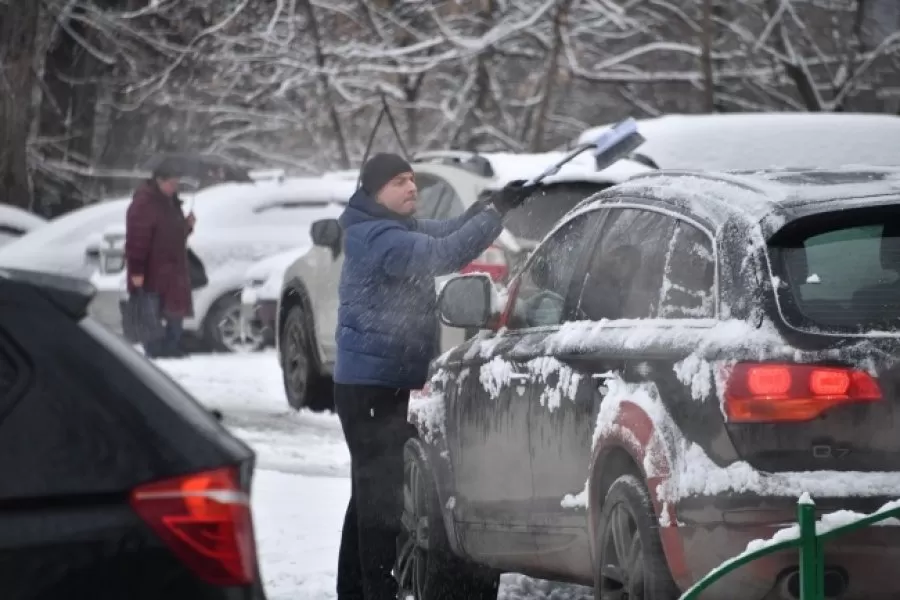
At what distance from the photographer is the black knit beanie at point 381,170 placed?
6.53 m

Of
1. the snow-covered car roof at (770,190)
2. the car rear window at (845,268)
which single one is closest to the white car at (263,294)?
the snow-covered car roof at (770,190)

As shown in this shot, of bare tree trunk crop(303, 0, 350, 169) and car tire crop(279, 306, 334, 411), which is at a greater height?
bare tree trunk crop(303, 0, 350, 169)

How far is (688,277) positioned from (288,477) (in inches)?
211

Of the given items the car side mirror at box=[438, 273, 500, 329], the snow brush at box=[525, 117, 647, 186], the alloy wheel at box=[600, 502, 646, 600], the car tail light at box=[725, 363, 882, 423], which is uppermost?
the snow brush at box=[525, 117, 647, 186]

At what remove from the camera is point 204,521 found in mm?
3473

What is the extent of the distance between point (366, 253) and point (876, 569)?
8.24 feet

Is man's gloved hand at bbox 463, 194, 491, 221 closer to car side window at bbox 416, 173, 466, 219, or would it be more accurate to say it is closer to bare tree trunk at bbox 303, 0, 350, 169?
car side window at bbox 416, 173, 466, 219

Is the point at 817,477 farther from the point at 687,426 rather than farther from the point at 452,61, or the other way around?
the point at 452,61

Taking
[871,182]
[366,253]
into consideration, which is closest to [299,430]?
[366,253]

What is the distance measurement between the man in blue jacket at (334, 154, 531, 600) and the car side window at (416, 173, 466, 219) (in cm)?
396

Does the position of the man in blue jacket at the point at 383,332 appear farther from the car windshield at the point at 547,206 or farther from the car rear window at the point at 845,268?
the car windshield at the point at 547,206

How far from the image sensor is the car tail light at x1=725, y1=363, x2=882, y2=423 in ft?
14.9

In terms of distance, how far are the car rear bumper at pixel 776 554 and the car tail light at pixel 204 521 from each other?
143cm

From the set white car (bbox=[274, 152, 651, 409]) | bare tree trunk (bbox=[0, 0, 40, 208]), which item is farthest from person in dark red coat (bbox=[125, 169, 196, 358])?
bare tree trunk (bbox=[0, 0, 40, 208])
